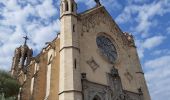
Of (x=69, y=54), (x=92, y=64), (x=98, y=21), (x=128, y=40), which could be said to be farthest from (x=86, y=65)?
(x=128, y=40)

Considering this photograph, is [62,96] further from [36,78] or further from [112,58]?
[112,58]

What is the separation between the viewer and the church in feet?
61.3

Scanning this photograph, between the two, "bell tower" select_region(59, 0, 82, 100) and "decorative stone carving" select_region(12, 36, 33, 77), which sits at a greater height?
"decorative stone carving" select_region(12, 36, 33, 77)

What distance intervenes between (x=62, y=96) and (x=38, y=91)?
2.90m

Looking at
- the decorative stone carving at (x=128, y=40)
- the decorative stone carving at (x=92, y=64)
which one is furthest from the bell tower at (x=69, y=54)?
the decorative stone carving at (x=128, y=40)

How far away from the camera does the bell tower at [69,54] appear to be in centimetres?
1772

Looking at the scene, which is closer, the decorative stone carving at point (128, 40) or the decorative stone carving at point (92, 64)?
the decorative stone carving at point (92, 64)

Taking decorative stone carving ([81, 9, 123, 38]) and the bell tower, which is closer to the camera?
the bell tower

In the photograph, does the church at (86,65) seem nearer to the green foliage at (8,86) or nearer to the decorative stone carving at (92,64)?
the decorative stone carving at (92,64)

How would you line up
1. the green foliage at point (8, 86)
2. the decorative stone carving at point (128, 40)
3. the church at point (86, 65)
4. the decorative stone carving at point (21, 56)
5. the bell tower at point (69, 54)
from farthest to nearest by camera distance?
the decorative stone carving at point (21, 56) → the decorative stone carving at point (128, 40) → the green foliage at point (8, 86) → the church at point (86, 65) → the bell tower at point (69, 54)

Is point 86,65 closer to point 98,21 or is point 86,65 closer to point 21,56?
point 98,21

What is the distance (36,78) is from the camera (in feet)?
65.3

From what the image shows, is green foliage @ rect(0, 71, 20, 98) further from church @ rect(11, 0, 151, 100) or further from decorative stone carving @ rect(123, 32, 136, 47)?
decorative stone carving @ rect(123, 32, 136, 47)

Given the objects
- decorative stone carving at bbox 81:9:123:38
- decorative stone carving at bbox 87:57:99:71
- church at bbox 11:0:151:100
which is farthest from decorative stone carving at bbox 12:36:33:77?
decorative stone carving at bbox 87:57:99:71
